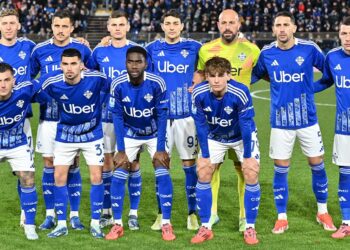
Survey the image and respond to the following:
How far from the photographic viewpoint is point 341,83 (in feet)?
22.9

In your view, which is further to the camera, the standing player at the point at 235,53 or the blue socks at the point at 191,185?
the blue socks at the point at 191,185

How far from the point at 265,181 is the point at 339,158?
8.95 ft

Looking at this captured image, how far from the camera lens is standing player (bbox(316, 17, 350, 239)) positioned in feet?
22.7

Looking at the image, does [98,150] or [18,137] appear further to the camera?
[98,150]

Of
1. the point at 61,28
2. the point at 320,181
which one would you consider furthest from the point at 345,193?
the point at 61,28

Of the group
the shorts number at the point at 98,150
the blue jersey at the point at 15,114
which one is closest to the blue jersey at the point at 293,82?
the shorts number at the point at 98,150

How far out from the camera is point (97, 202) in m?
6.98

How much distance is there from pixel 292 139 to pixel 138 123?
5.28 ft

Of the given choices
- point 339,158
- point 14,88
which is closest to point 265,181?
point 339,158

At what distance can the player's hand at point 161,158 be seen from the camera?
6.91m

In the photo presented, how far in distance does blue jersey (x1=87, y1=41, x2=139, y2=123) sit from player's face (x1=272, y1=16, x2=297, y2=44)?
1517mm

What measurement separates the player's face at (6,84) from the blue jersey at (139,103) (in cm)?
98

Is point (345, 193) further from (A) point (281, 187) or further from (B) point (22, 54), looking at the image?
(B) point (22, 54)

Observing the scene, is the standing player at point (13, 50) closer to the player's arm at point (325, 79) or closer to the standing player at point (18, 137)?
the standing player at point (18, 137)
